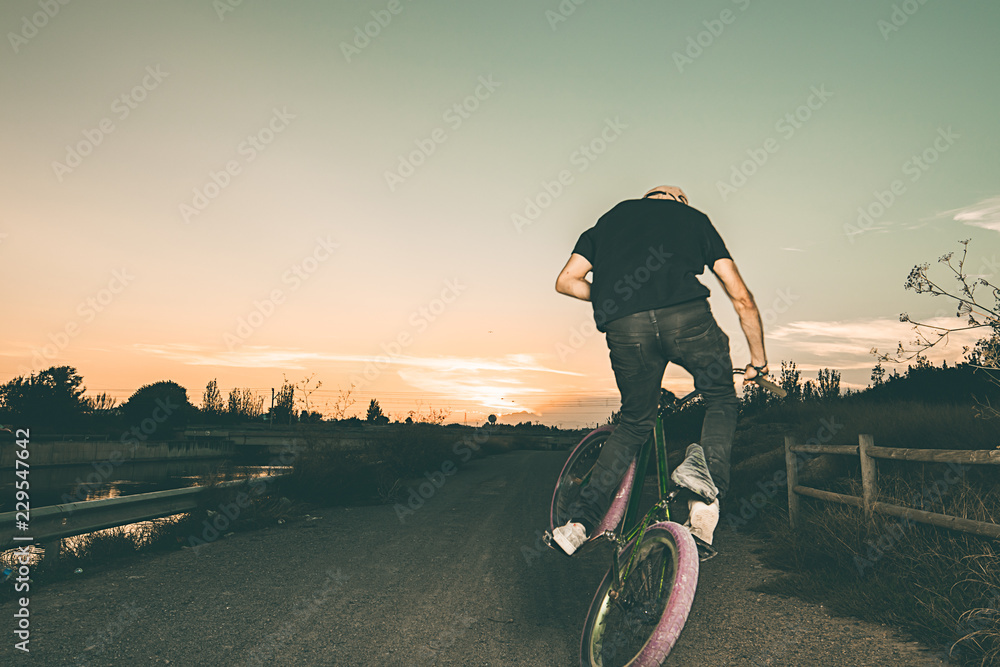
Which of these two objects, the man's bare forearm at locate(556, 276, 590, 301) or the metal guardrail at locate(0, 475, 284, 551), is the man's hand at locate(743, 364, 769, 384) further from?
the metal guardrail at locate(0, 475, 284, 551)

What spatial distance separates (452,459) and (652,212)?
20.5 meters

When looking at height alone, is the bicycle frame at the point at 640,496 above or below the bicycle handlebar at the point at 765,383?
below

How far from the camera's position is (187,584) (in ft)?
15.6

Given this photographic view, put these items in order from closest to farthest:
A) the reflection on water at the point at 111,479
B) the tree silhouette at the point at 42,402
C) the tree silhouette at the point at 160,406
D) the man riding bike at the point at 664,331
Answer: the man riding bike at the point at 664,331
the reflection on water at the point at 111,479
the tree silhouette at the point at 42,402
the tree silhouette at the point at 160,406

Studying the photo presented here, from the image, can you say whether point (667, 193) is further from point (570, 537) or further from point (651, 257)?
point (570, 537)

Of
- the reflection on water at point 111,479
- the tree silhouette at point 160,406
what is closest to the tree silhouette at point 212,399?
the tree silhouette at point 160,406

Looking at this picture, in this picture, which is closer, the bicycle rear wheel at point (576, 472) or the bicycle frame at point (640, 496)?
the bicycle frame at point (640, 496)

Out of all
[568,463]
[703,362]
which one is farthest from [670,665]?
[703,362]

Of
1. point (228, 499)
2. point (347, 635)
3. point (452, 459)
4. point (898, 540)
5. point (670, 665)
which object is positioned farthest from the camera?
point (452, 459)

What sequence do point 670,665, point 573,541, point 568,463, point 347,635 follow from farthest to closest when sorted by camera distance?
point 568,463 → point 347,635 → point 670,665 → point 573,541

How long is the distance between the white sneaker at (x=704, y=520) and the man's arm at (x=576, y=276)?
122 centimetres

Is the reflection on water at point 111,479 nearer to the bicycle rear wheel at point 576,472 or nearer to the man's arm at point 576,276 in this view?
the bicycle rear wheel at point 576,472

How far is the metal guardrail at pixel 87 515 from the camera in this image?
15.1ft

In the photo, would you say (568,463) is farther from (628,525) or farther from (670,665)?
(670,665)
